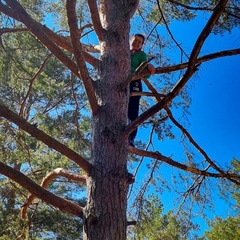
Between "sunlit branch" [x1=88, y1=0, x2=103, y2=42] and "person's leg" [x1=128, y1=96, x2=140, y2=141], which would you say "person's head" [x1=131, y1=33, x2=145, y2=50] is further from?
"sunlit branch" [x1=88, y1=0, x2=103, y2=42]

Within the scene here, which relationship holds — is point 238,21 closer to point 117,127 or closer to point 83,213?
point 117,127

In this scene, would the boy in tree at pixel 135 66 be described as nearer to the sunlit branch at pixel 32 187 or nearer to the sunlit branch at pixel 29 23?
the sunlit branch at pixel 29 23

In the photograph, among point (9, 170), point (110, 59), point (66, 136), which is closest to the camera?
point (9, 170)

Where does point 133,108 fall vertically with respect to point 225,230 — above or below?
below

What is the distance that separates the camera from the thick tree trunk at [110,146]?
1.80 metres

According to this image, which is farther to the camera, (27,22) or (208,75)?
(208,75)

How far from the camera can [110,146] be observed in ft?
6.77

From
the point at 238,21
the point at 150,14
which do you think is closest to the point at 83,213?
the point at 238,21

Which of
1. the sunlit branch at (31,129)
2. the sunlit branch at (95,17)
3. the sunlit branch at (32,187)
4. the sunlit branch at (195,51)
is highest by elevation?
the sunlit branch at (95,17)

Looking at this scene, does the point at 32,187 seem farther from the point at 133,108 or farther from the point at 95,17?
the point at 133,108

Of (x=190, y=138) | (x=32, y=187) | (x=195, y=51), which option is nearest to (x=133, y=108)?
(x=190, y=138)

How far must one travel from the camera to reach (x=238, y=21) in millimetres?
3709

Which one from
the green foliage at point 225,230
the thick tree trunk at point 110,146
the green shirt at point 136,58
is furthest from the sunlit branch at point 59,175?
the green foliage at point 225,230

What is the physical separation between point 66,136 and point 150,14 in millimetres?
1888
